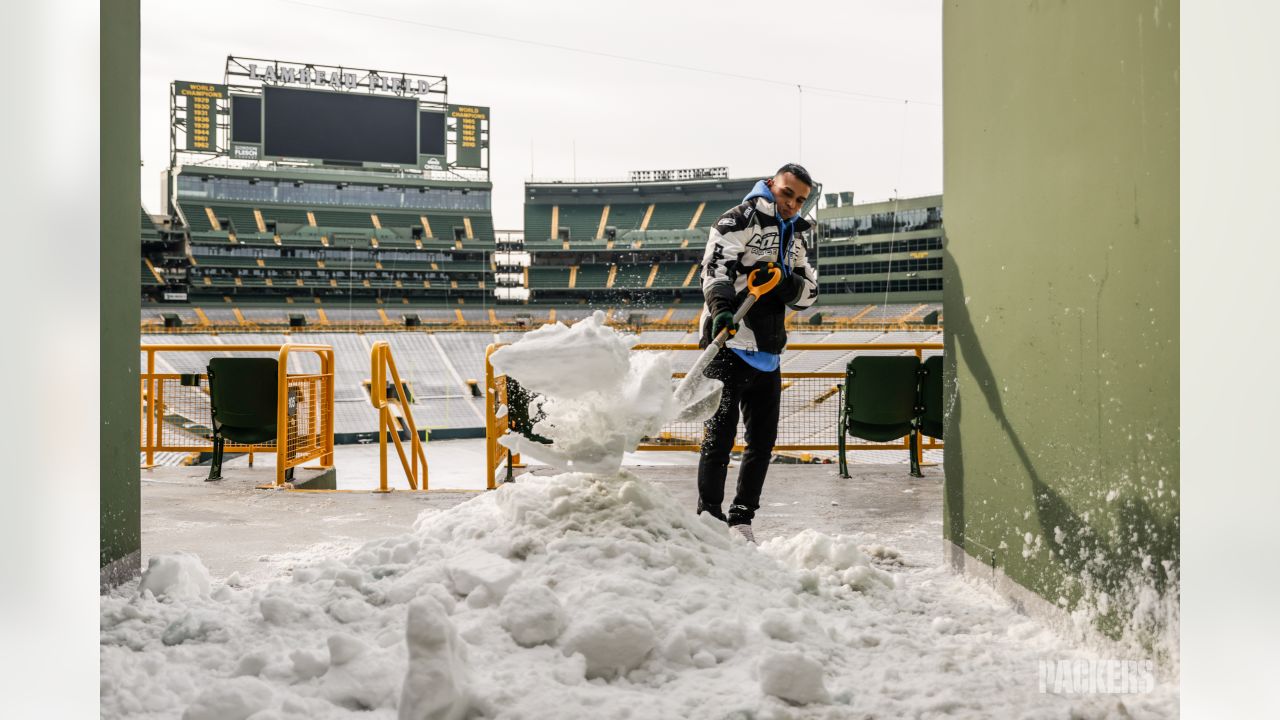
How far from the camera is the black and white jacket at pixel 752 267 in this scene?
3.96 m

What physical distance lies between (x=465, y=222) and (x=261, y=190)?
11229 millimetres

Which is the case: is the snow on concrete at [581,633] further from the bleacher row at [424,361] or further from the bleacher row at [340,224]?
the bleacher row at [340,224]

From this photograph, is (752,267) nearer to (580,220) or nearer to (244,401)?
(244,401)

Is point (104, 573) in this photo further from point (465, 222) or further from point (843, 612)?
point (465, 222)

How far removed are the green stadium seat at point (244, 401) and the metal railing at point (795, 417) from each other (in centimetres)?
176

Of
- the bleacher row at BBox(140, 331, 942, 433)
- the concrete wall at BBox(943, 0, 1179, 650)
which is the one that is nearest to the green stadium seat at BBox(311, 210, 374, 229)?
the bleacher row at BBox(140, 331, 942, 433)

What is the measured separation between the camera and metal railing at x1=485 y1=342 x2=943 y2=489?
266 inches

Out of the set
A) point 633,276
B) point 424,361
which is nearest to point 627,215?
point 633,276

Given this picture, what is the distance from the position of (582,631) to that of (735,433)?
76.5 inches

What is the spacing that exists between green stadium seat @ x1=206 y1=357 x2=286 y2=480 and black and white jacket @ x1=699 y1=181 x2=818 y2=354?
438 cm

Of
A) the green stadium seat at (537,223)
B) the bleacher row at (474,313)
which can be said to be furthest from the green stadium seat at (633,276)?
the green stadium seat at (537,223)

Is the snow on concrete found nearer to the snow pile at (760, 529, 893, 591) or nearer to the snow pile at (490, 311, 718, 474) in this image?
the snow pile at (760, 529, 893, 591)

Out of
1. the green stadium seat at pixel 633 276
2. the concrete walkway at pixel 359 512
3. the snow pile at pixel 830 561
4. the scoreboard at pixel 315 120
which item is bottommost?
the concrete walkway at pixel 359 512
